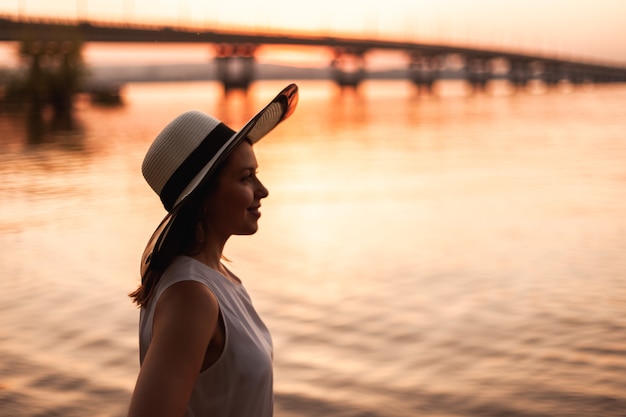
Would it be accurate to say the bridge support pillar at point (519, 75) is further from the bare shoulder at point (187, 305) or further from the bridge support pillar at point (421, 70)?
the bare shoulder at point (187, 305)

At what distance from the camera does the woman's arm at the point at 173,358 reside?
6.66ft

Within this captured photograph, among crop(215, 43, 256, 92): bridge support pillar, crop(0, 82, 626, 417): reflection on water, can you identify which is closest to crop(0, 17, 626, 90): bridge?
crop(215, 43, 256, 92): bridge support pillar

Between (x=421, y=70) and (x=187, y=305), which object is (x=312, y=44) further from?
(x=187, y=305)

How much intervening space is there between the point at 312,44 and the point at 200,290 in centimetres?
13863

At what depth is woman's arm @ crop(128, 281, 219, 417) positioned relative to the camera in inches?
80.0

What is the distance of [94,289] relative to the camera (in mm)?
8930

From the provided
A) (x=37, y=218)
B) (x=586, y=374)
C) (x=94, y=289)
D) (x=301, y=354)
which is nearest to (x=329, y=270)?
(x=94, y=289)

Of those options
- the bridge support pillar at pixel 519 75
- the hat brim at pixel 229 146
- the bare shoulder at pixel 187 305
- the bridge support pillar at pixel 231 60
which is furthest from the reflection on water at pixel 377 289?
the bridge support pillar at pixel 519 75

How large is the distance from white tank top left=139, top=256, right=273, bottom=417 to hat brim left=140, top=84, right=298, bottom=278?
13cm

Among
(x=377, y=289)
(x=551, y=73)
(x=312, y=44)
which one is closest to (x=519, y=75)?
(x=551, y=73)

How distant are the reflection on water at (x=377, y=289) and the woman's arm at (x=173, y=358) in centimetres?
342

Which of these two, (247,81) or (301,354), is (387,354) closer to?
(301,354)

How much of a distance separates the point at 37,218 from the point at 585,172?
11.6 m

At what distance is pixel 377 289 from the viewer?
8.73 m
